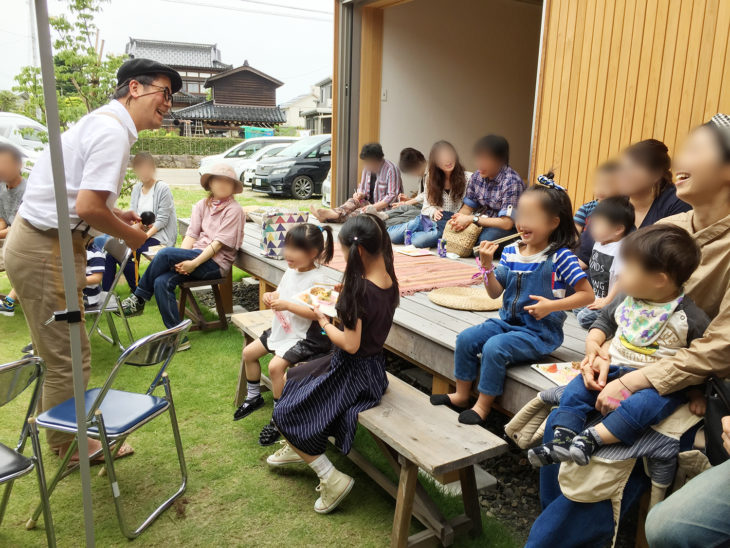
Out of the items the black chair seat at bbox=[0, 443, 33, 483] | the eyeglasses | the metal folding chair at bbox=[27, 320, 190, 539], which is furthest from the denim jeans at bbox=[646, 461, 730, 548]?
the eyeglasses

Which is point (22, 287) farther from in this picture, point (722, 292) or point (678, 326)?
point (722, 292)

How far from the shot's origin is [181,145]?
71.8 ft

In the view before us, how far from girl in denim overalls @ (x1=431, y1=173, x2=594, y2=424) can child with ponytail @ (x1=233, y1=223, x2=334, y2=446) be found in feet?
2.38

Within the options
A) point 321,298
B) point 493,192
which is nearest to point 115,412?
point 321,298

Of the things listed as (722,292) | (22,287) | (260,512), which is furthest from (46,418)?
(722,292)

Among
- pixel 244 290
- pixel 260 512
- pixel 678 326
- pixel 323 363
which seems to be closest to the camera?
pixel 678 326

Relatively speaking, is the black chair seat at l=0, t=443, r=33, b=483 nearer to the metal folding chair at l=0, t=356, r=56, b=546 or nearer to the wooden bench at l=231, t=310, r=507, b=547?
the metal folding chair at l=0, t=356, r=56, b=546

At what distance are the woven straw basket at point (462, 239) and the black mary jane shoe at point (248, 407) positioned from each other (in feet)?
7.91

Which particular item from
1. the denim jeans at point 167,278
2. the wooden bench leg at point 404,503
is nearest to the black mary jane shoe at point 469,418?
the wooden bench leg at point 404,503

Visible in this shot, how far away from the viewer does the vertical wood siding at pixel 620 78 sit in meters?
3.49

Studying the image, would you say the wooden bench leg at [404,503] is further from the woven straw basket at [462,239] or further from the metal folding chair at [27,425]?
the woven straw basket at [462,239]

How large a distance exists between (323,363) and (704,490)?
4.76 ft

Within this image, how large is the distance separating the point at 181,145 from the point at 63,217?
71.6 ft

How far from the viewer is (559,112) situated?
4410mm
